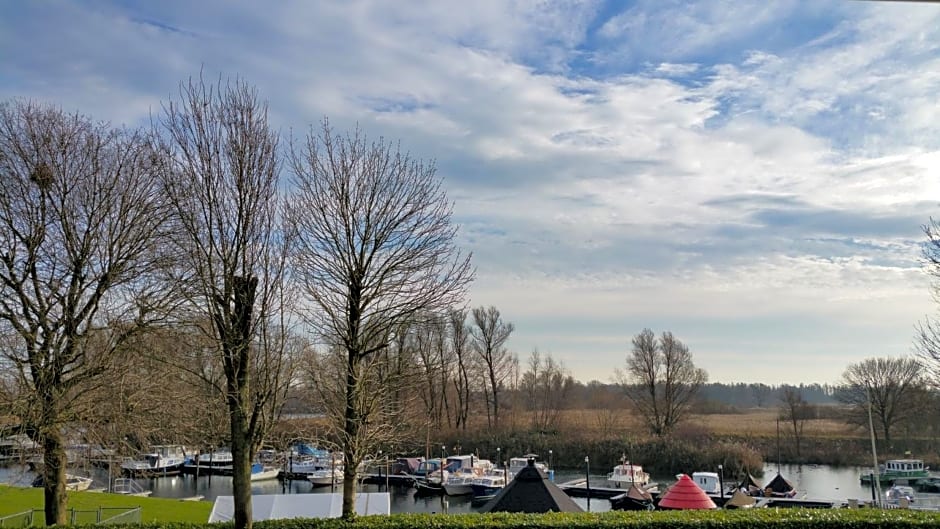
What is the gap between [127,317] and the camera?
12.7 metres

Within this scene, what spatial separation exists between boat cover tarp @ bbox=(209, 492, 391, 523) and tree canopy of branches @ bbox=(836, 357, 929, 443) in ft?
122

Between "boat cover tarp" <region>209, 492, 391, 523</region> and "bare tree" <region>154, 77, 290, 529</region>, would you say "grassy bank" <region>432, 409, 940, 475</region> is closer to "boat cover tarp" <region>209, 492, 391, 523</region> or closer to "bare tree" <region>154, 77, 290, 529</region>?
"boat cover tarp" <region>209, 492, 391, 523</region>

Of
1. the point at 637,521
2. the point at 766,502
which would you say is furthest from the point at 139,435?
the point at 766,502

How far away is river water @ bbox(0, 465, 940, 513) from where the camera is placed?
3022 centimetres

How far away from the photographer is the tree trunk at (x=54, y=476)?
12.2 metres

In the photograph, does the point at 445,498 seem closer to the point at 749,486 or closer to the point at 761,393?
the point at 749,486

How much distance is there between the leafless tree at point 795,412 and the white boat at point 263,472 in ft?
109

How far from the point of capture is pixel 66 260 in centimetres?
1244

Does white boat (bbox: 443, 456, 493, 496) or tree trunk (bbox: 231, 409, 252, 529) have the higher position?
tree trunk (bbox: 231, 409, 252, 529)

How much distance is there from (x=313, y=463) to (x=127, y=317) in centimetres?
3011

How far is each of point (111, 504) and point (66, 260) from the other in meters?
12.9

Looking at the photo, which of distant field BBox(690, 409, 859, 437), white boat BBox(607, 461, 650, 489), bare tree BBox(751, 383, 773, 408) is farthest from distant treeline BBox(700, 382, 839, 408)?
white boat BBox(607, 461, 650, 489)

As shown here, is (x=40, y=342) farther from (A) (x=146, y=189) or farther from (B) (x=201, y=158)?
(B) (x=201, y=158)

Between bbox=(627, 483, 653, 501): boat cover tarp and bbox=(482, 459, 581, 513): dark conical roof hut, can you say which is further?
bbox=(627, 483, 653, 501): boat cover tarp
